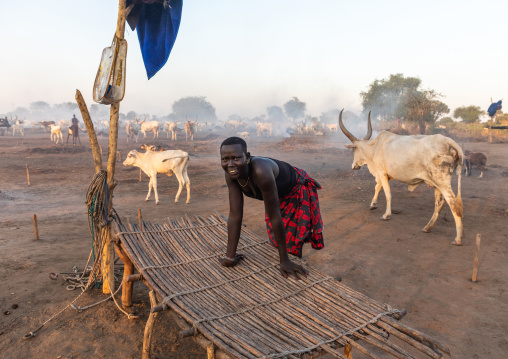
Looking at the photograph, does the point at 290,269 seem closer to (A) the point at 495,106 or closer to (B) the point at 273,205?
(B) the point at 273,205

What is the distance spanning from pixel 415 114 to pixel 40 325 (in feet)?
70.3

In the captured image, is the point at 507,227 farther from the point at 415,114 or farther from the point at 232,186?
the point at 415,114

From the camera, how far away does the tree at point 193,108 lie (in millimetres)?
76606

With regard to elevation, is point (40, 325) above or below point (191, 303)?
below

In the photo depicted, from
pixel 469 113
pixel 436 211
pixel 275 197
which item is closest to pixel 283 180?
pixel 275 197

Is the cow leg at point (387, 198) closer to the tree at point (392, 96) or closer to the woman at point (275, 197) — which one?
the woman at point (275, 197)

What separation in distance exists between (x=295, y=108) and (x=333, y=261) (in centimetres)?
7361

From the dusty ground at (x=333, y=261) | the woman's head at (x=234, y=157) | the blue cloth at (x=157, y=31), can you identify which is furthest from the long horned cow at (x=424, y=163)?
the blue cloth at (x=157, y=31)

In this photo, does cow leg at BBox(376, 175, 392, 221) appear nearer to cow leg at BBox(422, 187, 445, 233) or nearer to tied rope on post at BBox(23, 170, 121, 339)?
cow leg at BBox(422, 187, 445, 233)

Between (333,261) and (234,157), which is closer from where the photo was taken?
(234,157)

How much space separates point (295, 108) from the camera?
76.3 metres

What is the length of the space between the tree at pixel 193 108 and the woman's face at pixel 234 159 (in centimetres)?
7454

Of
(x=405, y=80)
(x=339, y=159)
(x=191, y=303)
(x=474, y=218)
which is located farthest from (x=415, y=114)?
(x=191, y=303)

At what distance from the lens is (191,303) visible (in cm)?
260
